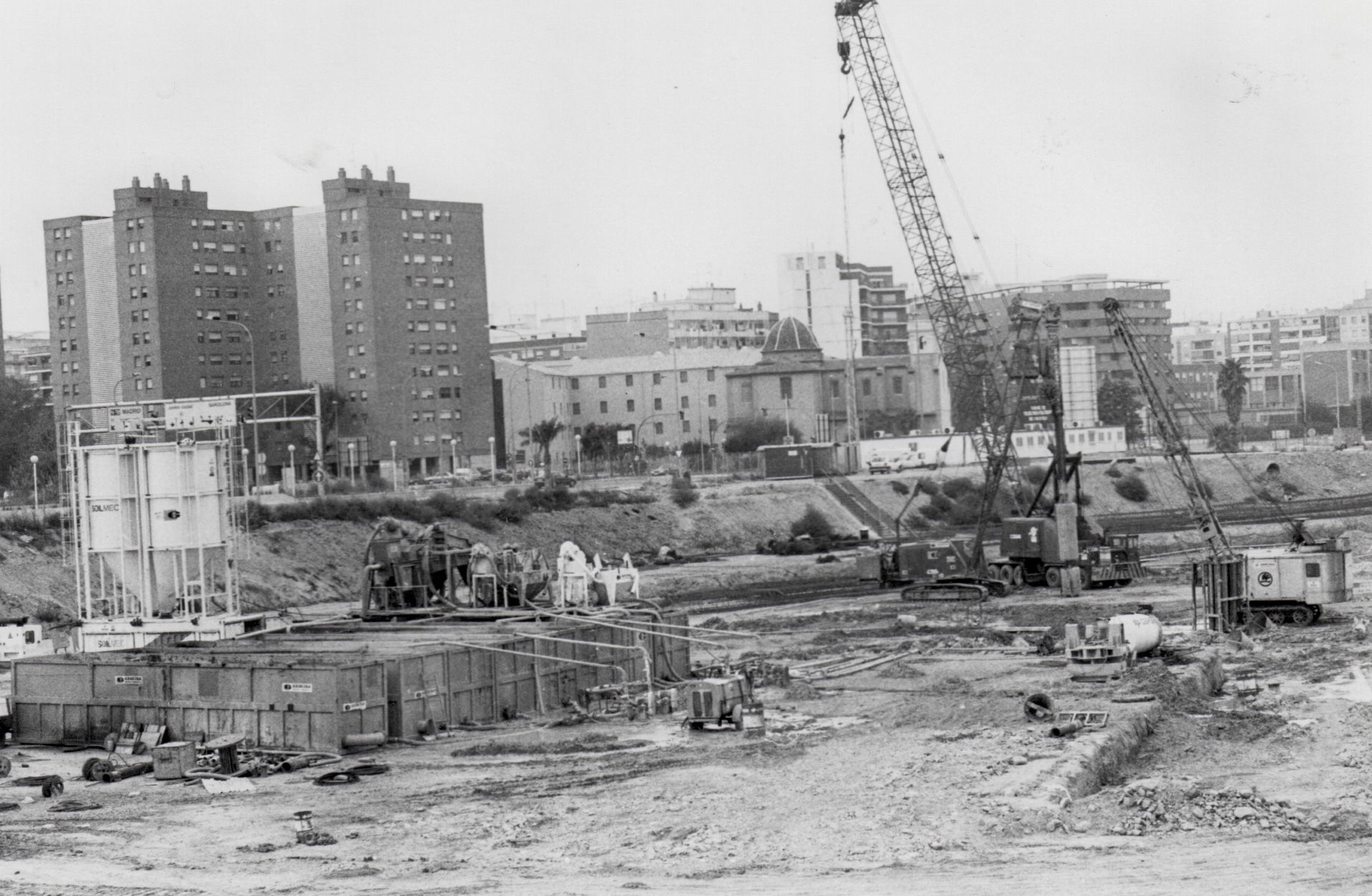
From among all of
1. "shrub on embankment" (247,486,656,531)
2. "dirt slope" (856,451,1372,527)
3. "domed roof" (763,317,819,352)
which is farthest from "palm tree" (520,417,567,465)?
"shrub on embankment" (247,486,656,531)

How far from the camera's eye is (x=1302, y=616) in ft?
178

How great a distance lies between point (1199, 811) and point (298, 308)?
371 ft

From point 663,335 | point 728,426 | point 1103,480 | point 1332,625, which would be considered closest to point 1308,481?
point 1103,480

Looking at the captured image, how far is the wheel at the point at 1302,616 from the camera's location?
5419 centimetres

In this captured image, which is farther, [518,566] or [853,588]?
[853,588]

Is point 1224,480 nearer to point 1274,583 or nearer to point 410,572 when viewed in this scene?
point 1274,583

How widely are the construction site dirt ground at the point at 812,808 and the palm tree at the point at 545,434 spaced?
299ft

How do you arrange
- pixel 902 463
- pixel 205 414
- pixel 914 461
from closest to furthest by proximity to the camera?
pixel 205 414 < pixel 902 463 < pixel 914 461

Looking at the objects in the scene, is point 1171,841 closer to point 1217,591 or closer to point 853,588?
point 1217,591

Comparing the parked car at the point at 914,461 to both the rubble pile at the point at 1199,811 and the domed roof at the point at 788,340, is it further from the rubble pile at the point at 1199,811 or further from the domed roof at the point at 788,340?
the rubble pile at the point at 1199,811

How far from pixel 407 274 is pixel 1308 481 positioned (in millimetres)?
69497

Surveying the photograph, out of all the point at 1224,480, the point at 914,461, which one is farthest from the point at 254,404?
the point at 1224,480

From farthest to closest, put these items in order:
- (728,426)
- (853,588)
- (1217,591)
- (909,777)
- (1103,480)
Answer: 1. (728,426)
2. (1103,480)
3. (853,588)
4. (1217,591)
5. (909,777)

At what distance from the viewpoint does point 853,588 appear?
7662cm
